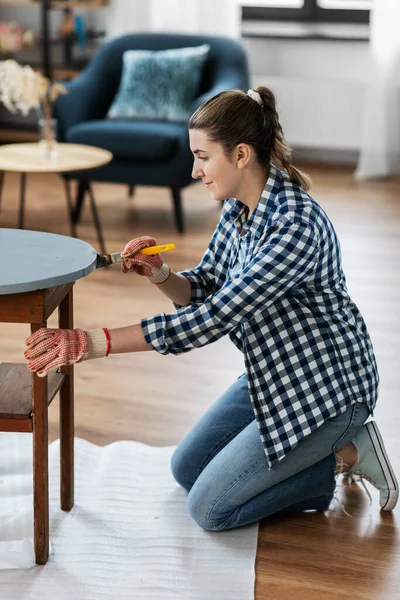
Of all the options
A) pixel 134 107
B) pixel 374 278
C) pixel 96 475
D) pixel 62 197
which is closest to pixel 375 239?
pixel 374 278

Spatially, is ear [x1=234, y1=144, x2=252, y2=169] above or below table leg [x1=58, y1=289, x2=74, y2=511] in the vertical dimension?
above

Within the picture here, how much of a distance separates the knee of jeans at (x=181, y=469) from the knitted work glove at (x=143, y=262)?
0.40m

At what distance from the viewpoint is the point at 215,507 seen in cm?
189

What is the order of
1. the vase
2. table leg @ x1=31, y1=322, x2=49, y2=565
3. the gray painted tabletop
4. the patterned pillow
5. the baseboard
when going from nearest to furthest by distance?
1. the gray painted tabletop
2. table leg @ x1=31, y1=322, x2=49, y2=565
3. the vase
4. the patterned pillow
5. the baseboard

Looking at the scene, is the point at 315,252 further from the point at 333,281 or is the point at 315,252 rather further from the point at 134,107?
the point at 134,107

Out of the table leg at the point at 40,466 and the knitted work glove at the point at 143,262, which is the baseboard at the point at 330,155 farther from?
the table leg at the point at 40,466

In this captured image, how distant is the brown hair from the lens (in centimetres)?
177

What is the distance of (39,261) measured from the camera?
5.48ft

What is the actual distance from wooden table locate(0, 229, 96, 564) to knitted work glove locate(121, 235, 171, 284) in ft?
0.43

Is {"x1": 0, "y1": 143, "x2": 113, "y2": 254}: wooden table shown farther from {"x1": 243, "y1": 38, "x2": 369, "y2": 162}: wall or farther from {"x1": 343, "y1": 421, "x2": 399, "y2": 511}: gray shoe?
{"x1": 343, "y1": 421, "x2": 399, "y2": 511}: gray shoe

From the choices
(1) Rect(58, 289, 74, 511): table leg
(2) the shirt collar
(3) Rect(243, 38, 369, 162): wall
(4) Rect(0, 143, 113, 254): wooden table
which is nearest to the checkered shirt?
(2) the shirt collar

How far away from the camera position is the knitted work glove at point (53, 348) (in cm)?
160

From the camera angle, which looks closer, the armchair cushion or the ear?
the ear

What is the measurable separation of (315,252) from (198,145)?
1.00 ft
